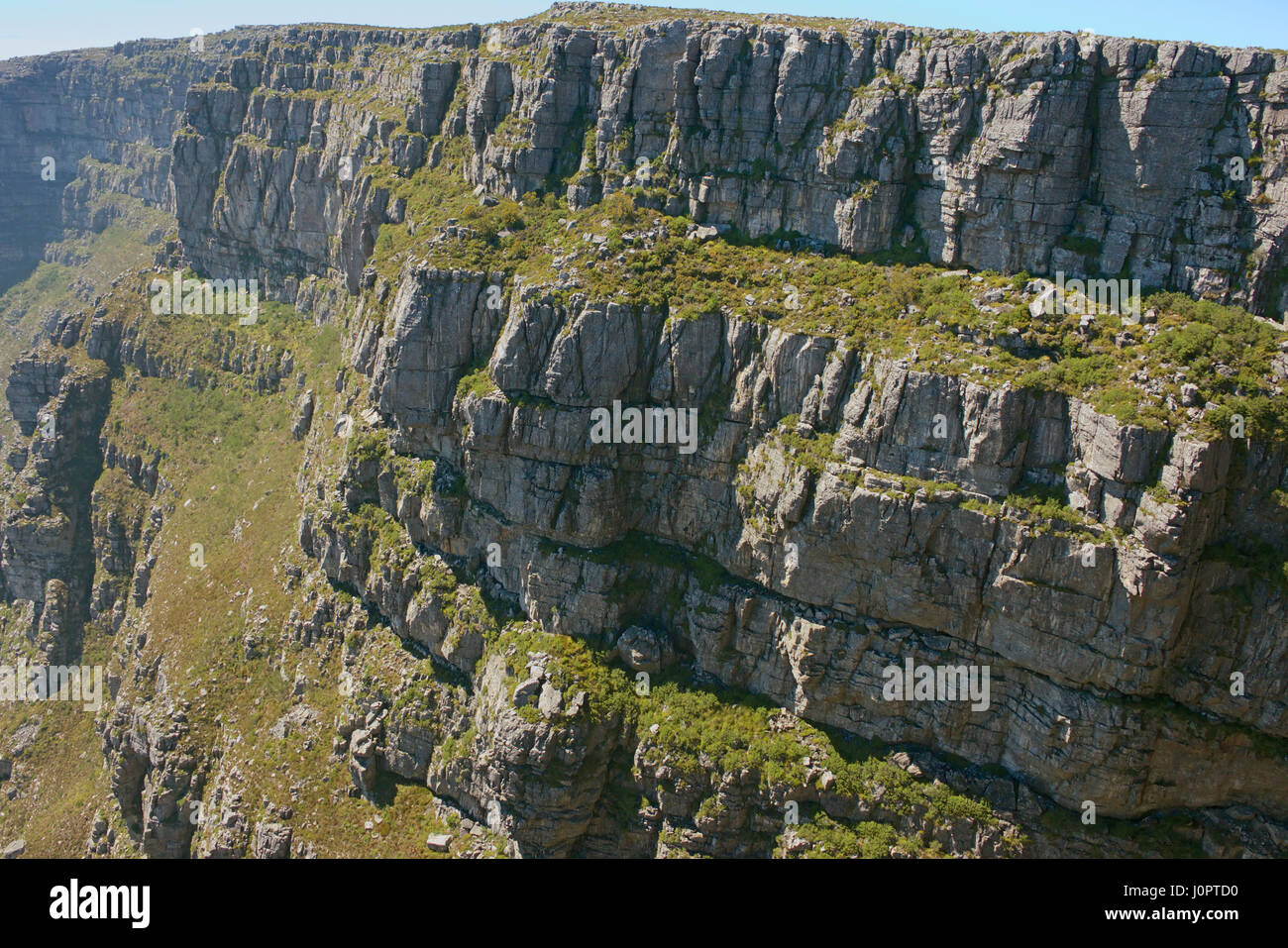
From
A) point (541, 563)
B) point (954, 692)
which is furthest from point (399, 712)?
point (954, 692)

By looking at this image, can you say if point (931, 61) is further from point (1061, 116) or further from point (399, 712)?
point (399, 712)

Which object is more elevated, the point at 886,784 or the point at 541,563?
the point at 541,563

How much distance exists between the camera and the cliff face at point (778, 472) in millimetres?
38250

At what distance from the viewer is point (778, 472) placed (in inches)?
1763

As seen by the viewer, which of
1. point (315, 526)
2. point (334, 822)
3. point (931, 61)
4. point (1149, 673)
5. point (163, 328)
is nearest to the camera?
point (1149, 673)

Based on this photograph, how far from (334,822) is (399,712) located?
680cm

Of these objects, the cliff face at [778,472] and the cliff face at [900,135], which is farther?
the cliff face at [900,135]

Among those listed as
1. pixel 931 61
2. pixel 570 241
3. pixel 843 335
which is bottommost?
pixel 843 335

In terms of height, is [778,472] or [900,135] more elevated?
[900,135]

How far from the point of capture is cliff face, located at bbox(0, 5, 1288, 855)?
38.2 m

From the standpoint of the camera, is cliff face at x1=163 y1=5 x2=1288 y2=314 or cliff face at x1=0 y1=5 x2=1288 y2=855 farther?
cliff face at x1=163 y1=5 x2=1288 y2=314

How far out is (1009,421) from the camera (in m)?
39.0

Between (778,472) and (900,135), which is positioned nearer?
(778,472)

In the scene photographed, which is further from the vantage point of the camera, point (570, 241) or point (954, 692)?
point (570, 241)
